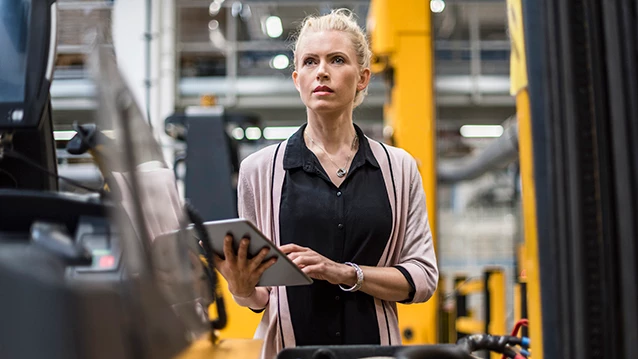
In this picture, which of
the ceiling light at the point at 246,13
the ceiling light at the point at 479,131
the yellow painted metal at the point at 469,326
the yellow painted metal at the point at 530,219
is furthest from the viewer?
the ceiling light at the point at 479,131

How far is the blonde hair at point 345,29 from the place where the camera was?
5.90ft

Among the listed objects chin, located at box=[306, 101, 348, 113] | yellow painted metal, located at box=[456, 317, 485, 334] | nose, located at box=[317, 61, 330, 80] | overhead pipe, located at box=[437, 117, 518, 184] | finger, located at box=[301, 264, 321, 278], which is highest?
overhead pipe, located at box=[437, 117, 518, 184]

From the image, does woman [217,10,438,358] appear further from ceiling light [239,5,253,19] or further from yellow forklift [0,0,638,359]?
ceiling light [239,5,253,19]

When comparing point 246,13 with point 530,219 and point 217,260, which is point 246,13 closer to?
point 217,260

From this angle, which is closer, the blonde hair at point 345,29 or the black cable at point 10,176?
the black cable at point 10,176

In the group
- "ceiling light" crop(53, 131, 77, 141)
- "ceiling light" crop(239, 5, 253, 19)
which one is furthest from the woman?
"ceiling light" crop(239, 5, 253, 19)

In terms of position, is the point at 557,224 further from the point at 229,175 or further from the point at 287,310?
the point at 229,175

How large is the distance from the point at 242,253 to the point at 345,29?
0.75 meters

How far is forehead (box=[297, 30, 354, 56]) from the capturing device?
176 cm

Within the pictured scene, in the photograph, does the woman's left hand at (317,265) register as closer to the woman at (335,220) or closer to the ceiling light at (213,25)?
the woman at (335,220)

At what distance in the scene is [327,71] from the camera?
5.65 ft

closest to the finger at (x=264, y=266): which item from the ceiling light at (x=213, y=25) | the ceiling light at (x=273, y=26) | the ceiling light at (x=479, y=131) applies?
the ceiling light at (x=273, y=26)

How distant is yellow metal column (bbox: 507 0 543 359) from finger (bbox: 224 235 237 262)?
0.57m

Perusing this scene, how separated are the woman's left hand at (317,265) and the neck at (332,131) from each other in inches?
14.5
